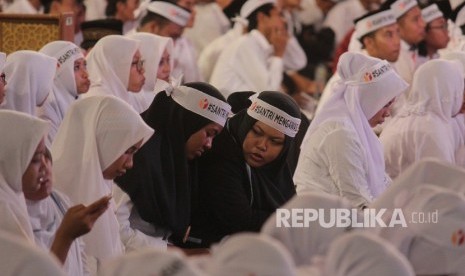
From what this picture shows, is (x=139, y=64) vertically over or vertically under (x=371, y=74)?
under

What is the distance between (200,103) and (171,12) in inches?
193

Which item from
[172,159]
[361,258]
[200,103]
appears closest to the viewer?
[361,258]

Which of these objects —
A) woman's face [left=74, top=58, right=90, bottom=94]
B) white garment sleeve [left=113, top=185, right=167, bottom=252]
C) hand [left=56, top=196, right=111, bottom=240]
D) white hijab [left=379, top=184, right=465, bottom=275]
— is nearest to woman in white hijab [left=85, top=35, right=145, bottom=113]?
woman's face [left=74, top=58, right=90, bottom=94]

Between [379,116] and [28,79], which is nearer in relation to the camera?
[379,116]

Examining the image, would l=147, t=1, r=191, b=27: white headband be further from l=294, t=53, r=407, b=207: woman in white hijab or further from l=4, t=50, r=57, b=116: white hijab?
l=294, t=53, r=407, b=207: woman in white hijab

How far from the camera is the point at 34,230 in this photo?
5.95m

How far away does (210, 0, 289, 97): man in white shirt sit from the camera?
1224cm

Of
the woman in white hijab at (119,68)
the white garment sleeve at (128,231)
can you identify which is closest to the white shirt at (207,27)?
the woman in white hijab at (119,68)

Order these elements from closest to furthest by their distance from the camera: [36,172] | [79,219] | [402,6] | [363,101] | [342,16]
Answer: [79,219] < [36,172] < [363,101] < [402,6] < [342,16]

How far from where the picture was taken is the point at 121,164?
6.47 metres

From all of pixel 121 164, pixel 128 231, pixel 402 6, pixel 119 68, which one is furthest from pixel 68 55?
pixel 402 6

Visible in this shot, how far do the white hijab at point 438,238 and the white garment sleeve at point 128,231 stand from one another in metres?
1.69

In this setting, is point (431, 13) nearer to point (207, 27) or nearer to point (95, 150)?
point (207, 27)

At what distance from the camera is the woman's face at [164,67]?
9.89 m
